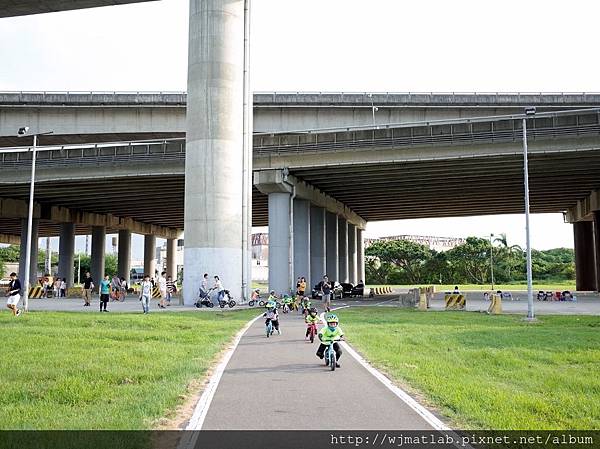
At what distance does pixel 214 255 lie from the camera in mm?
33469

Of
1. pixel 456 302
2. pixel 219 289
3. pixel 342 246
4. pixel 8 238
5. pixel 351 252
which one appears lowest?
pixel 456 302

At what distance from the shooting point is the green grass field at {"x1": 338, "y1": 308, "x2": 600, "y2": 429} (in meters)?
7.71

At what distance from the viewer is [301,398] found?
8.91 metres

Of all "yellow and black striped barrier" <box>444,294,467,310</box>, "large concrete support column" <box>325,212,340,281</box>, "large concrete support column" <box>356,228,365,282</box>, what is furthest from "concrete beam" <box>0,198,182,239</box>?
"yellow and black striped barrier" <box>444,294,467,310</box>

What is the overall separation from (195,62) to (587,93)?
26212mm

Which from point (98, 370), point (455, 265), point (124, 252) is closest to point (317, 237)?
point (124, 252)

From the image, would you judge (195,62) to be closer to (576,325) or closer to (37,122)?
(37,122)

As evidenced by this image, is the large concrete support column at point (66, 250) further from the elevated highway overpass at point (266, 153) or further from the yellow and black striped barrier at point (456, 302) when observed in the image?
the yellow and black striped barrier at point (456, 302)

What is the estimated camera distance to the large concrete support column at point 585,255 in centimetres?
6875

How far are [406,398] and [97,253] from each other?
68525mm

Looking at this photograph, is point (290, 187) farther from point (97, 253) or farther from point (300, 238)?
point (97, 253)

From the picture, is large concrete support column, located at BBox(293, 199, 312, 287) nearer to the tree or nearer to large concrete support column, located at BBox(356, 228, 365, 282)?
large concrete support column, located at BBox(356, 228, 365, 282)

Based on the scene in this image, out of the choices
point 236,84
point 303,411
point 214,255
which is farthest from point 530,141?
point 303,411

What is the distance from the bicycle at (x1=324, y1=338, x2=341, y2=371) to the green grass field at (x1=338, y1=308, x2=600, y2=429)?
39.2 inches
